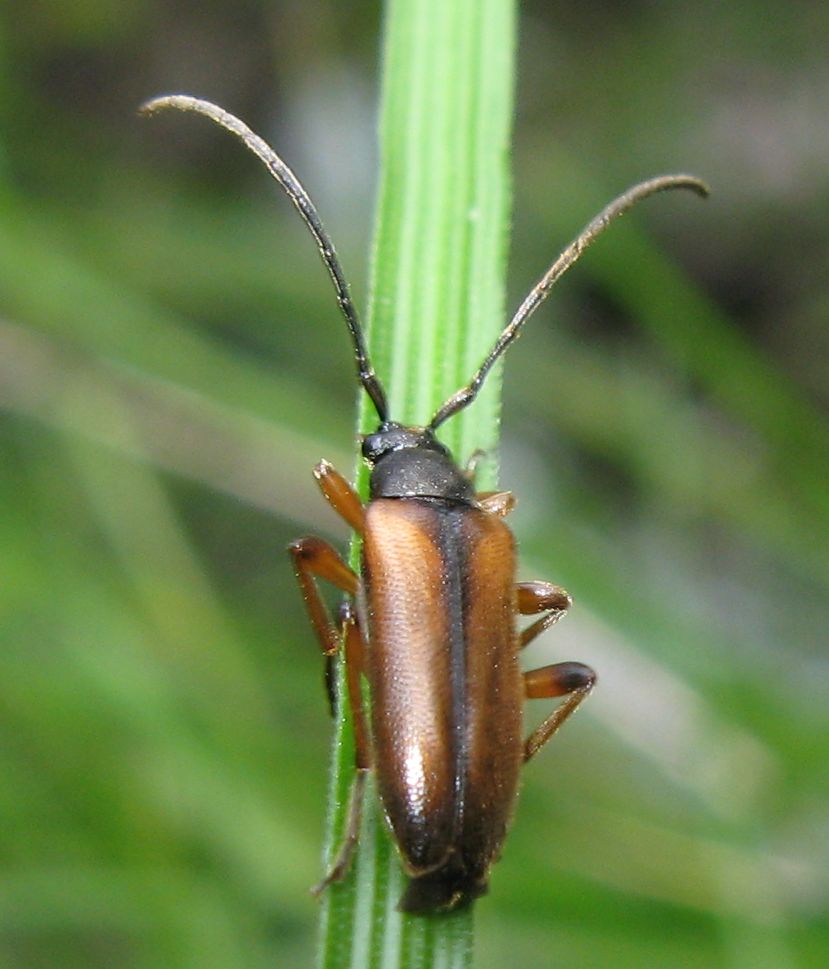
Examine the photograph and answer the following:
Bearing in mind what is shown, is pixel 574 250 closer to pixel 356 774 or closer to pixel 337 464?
pixel 356 774

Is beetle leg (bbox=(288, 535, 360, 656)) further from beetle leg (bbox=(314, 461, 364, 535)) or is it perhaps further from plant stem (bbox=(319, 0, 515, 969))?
plant stem (bbox=(319, 0, 515, 969))

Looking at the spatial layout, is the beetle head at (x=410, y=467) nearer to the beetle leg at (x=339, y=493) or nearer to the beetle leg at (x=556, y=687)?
the beetle leg at (x=339, y=493)

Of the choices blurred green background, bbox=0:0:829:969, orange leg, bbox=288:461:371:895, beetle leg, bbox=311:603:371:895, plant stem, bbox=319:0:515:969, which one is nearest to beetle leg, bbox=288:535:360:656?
orange leg, bbox=288:461:371:895

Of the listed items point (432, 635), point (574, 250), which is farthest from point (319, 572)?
point (574, 250)

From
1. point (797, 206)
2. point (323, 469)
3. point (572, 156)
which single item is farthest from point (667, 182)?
point (797, 206)

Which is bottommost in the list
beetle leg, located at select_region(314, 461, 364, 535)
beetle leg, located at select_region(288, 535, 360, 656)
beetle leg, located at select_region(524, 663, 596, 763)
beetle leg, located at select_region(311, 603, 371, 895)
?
beetle leg, located at select_region(311, 603, 371, 895)

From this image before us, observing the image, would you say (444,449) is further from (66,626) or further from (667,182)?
(66,626)
